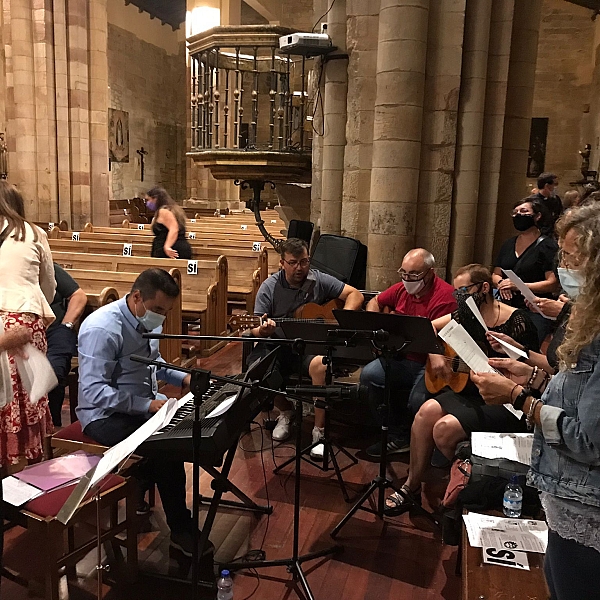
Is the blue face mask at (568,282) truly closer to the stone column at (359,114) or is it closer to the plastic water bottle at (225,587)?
the plastic water bottle at (225,587)

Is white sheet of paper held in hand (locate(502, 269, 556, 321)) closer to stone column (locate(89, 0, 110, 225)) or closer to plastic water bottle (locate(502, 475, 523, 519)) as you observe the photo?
plastic water bottle (locate(502, 475, 523, 519))

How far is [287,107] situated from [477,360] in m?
4.41

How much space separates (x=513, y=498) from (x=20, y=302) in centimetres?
234

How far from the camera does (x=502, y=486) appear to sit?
265 centimetres

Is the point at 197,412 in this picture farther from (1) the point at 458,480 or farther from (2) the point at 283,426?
(2) the point at 283,426

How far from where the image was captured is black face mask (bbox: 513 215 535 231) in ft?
14.0

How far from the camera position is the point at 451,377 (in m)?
3.55

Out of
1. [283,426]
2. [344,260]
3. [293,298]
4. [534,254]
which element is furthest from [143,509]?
[534,254]

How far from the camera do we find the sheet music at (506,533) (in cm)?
238

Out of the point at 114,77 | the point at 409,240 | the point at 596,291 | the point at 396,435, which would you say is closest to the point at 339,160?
the point at 409,240

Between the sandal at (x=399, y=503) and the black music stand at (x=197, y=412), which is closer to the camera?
the black music stand at (x=197, y=412)

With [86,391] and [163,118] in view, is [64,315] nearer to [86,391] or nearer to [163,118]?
[86,391]

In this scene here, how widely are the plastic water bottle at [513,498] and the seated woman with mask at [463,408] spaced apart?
622 millimetres

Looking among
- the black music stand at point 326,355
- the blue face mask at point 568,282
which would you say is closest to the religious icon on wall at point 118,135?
the black music stand at point 326,355
